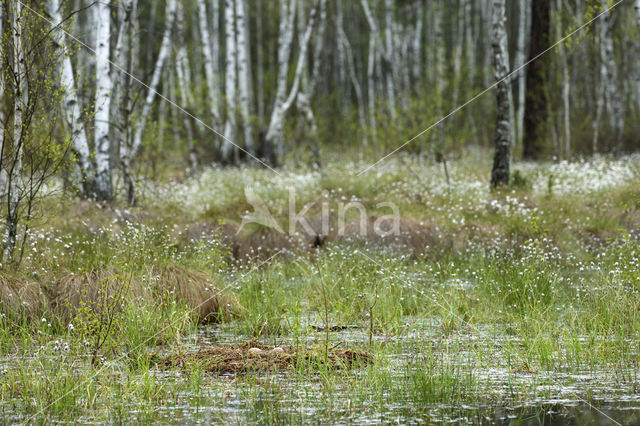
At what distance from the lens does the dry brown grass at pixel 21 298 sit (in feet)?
21.8

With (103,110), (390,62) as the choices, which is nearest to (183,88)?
(390,62)

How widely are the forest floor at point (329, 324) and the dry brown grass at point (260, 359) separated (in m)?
0.02

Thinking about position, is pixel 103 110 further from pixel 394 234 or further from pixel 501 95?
pixel 501 95

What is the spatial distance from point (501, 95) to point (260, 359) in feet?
32.0

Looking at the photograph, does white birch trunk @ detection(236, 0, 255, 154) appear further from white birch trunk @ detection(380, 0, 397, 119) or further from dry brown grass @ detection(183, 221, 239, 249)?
dry brown grass @ detection(183, 221, 239, 249)

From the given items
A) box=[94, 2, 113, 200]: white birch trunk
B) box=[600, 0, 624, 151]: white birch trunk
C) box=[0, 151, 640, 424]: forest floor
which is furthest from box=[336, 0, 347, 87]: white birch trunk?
box=[0, 151, 640, 424]: forest floor

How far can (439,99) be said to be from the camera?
1806cm

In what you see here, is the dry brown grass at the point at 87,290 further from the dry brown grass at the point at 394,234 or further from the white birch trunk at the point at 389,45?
the white birch trunk at the point at 389,45

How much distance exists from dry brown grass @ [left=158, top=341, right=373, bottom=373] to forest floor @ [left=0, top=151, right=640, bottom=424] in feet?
0.08

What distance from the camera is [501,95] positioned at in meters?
13.7

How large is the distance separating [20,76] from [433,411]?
551cm

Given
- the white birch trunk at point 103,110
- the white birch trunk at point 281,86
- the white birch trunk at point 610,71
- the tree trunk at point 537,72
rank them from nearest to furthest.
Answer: the white birch trunk at point 103,110, the tree trunk at point 537,72, the white birch trunk at point 281,86, the white birch trunk at point 610,71

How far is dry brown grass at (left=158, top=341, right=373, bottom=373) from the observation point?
5371 mm

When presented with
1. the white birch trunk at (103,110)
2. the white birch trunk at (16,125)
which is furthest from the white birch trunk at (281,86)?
the white birch trunk at (16,125)
